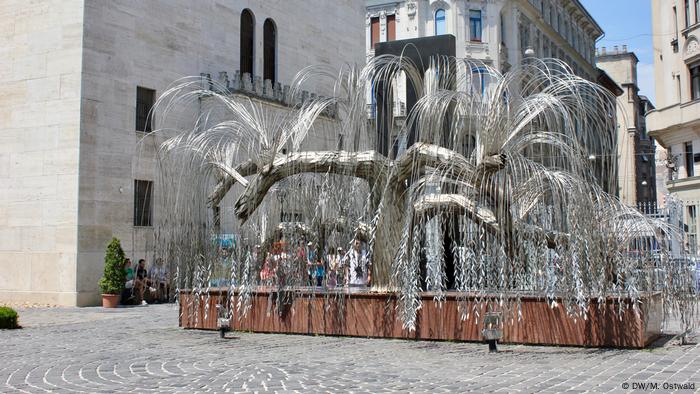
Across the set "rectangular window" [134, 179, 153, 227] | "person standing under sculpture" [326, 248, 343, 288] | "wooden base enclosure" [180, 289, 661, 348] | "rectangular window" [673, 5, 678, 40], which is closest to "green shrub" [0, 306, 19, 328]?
"wooden base enclosure" [180, 289, 661, 348]

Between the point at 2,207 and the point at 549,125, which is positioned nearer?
the point at 549,125

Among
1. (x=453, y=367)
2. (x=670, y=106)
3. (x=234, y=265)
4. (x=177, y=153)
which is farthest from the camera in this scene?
(x=670, y=106)

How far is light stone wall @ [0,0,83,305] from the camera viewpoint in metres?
23.0

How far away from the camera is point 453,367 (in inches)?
403

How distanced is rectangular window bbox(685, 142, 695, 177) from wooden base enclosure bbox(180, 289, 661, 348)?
1120 inches

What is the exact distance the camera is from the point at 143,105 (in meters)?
25.7

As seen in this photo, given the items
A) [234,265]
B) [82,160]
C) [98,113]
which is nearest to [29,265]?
[82,160]

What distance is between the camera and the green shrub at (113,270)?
73.7ft

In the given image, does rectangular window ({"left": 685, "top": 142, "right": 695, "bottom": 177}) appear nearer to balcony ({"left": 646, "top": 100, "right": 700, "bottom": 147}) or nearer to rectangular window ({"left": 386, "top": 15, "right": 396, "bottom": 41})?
balcony ({"left": 646, "top": 100, "right": 700, "bottom": 147})

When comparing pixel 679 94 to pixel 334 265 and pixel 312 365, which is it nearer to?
pixel 334 265

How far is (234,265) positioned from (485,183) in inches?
203

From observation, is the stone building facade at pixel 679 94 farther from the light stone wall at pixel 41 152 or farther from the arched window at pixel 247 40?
the light stone wall at pixel 41 152

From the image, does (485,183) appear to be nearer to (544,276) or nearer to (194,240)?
(544,276)

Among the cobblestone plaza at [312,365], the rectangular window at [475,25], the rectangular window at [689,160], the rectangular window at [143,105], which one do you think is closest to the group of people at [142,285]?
the rectangular window at [143,105]
